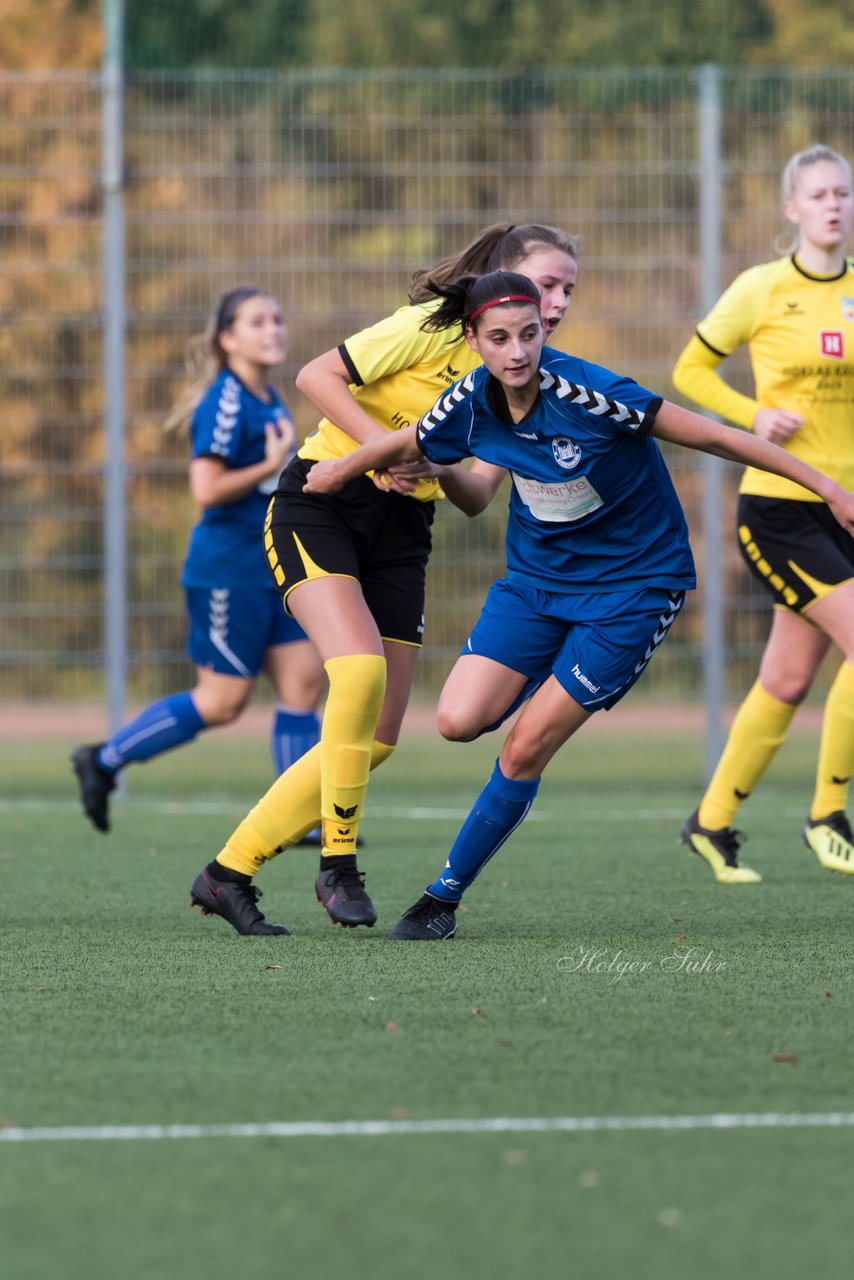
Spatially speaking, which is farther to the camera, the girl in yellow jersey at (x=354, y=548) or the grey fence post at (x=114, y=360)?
the grey fence post at (x=114, y=360)

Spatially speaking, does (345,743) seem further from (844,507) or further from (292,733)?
(292,733)

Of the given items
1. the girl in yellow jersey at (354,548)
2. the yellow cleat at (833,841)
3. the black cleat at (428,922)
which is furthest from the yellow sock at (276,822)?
the yellow cleat at (833,841)

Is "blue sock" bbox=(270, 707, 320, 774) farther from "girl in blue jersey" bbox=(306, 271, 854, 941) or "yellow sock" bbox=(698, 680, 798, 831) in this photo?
"girl in blue jersey" bbox=(306, 271, 854, 941)

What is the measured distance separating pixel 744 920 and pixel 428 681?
4.70 m

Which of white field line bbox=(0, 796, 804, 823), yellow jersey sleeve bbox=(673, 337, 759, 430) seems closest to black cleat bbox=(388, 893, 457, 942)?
yellow jersey sleeve bbox=(673, 337, 759, 430)

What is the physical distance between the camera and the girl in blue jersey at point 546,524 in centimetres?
480

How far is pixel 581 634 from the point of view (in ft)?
16.9

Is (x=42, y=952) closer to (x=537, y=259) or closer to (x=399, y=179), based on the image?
(x=537, y=259)

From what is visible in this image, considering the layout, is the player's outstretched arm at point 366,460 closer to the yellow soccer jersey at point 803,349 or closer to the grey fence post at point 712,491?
the yellow soccer jersey at point 803,349

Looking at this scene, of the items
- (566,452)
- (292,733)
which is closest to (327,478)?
(566,452)

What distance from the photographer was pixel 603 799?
1011cm

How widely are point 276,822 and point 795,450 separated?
221 centimetres

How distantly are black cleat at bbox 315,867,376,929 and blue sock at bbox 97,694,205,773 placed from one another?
8.03 ft

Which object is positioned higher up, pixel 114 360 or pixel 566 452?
pixel 566 452
